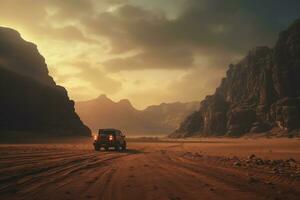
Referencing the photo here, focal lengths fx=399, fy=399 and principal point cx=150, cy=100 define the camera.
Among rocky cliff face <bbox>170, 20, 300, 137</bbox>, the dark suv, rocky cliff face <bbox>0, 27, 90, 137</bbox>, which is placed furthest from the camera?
rocky cliff face <bbox>170, 20, 300, 137</bbox>

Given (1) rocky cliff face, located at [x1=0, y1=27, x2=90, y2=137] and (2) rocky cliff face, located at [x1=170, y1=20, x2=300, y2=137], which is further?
(2) rocky cliff face, located at [x1=170, y1=20, x2=300, y2=137]

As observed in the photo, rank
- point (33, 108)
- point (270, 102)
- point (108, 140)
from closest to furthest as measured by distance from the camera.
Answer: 1. point (108, 140)
2. point (33, 108)
3. point (270, 102)

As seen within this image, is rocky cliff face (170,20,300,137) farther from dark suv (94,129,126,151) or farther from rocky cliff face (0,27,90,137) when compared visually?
dark suv (94,129,126,151)

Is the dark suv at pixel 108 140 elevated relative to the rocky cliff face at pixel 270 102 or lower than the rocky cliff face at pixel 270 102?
lower

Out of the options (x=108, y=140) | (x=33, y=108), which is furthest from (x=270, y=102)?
(x=108, y=140)

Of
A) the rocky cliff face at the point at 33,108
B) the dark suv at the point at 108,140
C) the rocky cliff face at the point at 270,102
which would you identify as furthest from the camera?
the rocky cliff face at the point at 270,102

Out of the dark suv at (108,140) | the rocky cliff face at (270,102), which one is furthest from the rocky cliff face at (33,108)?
the dark suv at (108,140)

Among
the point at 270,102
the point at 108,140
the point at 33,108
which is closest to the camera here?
the point at 108,140

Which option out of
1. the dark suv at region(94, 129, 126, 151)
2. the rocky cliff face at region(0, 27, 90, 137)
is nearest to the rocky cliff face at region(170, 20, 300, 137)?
the rocky cliff face at region(0, 27, 90, 137)

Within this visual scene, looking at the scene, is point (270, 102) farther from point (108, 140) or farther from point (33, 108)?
point (108, 140)

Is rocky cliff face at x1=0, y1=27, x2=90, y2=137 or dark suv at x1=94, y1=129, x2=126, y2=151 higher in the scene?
rocky cliff face at x1=0, y1=27, x2=90, y2=137

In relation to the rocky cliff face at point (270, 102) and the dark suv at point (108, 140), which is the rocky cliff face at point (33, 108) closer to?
the rocky cliff face at point (270, 102)

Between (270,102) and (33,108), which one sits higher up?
(270,102)

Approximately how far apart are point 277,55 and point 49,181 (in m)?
161
